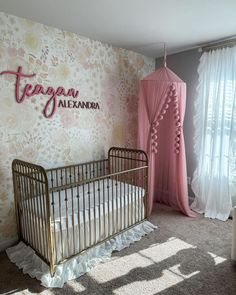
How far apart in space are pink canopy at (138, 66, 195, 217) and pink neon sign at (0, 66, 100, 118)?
74 centimetres

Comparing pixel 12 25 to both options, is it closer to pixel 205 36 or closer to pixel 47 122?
pixel 47 122

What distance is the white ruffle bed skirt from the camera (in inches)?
76.3

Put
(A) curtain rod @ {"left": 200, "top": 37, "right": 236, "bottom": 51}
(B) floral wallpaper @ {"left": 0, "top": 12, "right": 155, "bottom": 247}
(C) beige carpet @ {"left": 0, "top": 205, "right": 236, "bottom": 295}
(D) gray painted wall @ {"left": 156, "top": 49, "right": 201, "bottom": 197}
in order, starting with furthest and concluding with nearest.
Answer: (D) gray painted wall @ {"left": 156, "top": 49, "right": 201, "bottom": 197} < (A) curtain rod @ {"left": 200, "top": 37, "right": 236, "bottom": 51} < (B) floral wallpaper @ {"left": 0, "top": 12, "right": 155, "bottom": 247} < (C) beige carpet @ {"left": 0, "top": 205, "right": 236, "bottom": 295}

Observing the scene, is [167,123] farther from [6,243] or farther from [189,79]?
[6,243]

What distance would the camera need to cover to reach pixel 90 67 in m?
2.91

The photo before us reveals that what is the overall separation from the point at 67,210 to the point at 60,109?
3.93ft

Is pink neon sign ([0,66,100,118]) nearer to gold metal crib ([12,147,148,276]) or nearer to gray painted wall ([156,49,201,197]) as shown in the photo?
gold metal crib ([12,147,148,276])

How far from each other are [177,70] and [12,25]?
7.66ft

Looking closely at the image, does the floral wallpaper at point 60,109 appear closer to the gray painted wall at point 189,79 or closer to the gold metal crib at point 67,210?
the gold metal crib at point 67,210

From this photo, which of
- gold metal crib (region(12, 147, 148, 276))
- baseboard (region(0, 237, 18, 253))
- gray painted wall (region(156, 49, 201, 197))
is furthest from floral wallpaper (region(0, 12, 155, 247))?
gray painted wall (region(156, 49, 201, 197))

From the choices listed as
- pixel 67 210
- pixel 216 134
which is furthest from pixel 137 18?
pixel 67 210

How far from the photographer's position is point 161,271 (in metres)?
2.06

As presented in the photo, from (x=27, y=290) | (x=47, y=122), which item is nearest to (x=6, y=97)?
(x=47, y=122)

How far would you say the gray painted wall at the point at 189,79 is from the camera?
3.31 m
